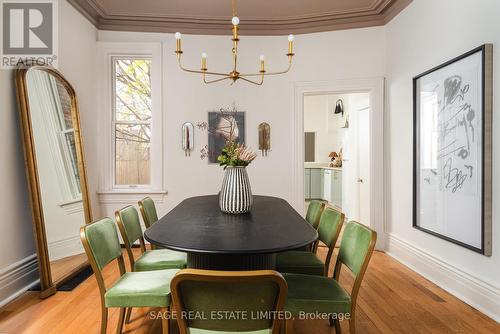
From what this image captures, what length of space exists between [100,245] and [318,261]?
1.49 metres

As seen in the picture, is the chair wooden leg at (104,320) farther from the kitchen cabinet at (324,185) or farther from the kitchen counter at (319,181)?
the kitchen counter at (319,181)

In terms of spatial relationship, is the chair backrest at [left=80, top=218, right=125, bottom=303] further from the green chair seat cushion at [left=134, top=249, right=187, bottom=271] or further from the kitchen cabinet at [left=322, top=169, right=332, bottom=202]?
the kitchen cabinet at [left=322, top=169, right=332, bottom=202]

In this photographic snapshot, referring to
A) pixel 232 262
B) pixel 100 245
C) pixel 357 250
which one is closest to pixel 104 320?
pixel 100 245

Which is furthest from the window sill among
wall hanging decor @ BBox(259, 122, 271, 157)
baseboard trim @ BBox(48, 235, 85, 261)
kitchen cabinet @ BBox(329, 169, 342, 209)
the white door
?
kitchen cabinet @ BBox(329, 169, 342, 209)

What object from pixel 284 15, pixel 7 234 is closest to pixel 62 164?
pixel 7 234

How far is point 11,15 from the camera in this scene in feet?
9.17

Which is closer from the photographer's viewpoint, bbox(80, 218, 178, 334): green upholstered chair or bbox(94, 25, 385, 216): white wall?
bbox(80, 218, 178, 334): green upholstered chair

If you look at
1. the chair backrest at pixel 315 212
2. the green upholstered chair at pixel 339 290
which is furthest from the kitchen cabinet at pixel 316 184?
the green upholstered chair at pixel 339 290

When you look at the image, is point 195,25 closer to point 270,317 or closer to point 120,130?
point 120,130

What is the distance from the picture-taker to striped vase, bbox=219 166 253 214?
7.18ft

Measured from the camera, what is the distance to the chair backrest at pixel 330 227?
2.06 meters

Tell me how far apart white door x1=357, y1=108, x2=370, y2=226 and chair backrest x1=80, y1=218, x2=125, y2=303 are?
3.56 m

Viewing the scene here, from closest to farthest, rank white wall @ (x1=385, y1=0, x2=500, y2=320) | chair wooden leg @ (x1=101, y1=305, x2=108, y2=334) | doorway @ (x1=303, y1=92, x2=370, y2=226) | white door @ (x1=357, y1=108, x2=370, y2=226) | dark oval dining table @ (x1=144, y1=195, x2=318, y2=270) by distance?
1. dark oval dining table @ (x1=144, y1=195, x2=318, y2=270)
2. chair wooden leg @ (x1=101, y1=305, x2=108, y2=334)
3. white wall @ (x1=385, y1=0, x2=500, y2=320)
4. white door @ (x1=357, y1=108, x2=370, y2=226)
5. doorway @ (x1=303, y1=92, x2=370, y2=226)

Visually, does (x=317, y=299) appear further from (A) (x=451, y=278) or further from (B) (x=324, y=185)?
(B) (x=324, y=185)
